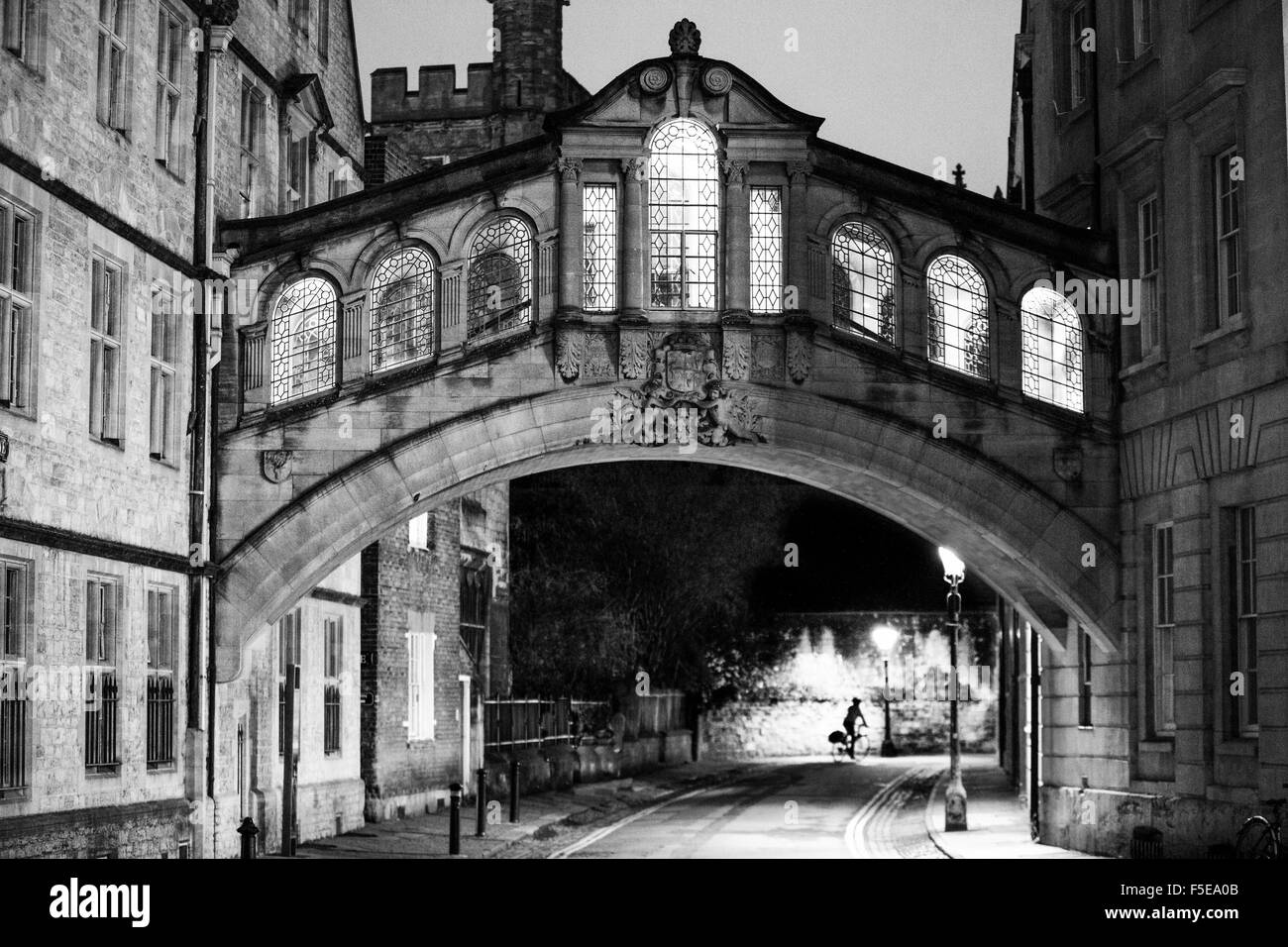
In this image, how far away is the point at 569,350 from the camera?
76.9ft

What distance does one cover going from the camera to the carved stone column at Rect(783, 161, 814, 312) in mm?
23578

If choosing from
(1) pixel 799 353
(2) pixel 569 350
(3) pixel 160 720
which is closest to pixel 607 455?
(2) pixel 569 350

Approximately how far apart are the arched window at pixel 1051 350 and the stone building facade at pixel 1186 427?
2.09 ft

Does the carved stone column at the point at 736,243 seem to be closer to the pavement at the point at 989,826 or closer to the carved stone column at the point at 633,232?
the carved stone column at the point at 633,232

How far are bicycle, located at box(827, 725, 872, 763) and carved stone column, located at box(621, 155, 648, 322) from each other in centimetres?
3213

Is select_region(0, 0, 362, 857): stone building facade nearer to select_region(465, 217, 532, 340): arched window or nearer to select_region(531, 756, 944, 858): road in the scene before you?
select_region(465, 217, 532, 340): arched window

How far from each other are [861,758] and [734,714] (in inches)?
164

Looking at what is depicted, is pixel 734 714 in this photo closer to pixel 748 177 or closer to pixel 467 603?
pixel 467 603

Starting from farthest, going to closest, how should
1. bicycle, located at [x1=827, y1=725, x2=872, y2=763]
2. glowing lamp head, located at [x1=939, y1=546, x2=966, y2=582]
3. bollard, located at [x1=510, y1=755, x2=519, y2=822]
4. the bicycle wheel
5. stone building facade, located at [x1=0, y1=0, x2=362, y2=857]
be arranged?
1. bicycle, located at [x1=827, y1=725, x2=872, y2=763]
2. bollard, located at [x1=510, y1=755, x2=519, y2=822]
3. glowing lamp head, located at [x1=939, y1=546, x2=966, y2=582]
4. stone building facade, located at [x1=0, y1=0, x2=362, y2=857]
5. the bicycle wheel

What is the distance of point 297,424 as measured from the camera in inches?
918

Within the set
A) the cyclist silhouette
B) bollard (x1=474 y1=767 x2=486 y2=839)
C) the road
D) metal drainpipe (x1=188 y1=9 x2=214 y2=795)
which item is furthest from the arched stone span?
the cyclist silhouette

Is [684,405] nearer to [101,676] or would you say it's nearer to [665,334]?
[665,334]

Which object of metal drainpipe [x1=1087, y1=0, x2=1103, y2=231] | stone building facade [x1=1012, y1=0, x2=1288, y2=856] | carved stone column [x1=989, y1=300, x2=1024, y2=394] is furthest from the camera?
metal drainpipe [x1=1087, y1=0, x2=1103, y2=231]
